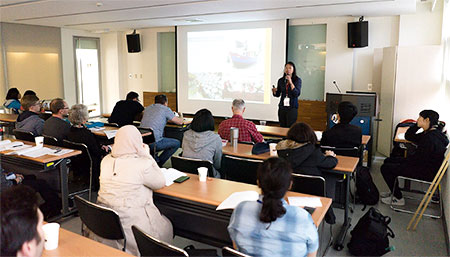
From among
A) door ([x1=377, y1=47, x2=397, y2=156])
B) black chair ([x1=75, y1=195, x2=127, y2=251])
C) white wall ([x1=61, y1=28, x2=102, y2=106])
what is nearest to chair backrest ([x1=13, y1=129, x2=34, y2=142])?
black chair ([x1=75, y1=195, x2=127, y2=251])

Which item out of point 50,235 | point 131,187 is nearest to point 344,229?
point 131,187

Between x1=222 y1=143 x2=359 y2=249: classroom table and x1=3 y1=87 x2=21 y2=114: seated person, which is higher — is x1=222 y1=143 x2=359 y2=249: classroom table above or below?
below

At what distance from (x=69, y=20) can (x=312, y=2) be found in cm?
561

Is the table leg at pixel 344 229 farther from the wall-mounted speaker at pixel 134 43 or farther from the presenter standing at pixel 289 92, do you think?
the wall-mounted speaker at pixel 134 43

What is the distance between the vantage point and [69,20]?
28.1ft

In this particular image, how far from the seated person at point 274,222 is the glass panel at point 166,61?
8.81 m

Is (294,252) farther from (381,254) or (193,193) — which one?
(381,254)

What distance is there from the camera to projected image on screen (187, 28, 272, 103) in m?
8.73

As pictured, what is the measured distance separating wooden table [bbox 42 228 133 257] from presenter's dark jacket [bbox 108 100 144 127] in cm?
408

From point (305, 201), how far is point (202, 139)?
1496mm

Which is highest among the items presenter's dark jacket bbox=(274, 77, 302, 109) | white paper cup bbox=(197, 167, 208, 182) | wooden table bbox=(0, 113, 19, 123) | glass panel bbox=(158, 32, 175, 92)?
glass panel bbox=(158, 32, 175, 92)

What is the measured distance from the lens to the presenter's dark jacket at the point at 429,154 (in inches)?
158

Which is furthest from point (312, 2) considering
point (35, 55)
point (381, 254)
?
point (35, 55)

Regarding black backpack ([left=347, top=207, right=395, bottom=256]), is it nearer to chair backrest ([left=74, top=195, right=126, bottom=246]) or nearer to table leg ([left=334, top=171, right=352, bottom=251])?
table leg ([left=334, top=171, right=352, bottom=251])
